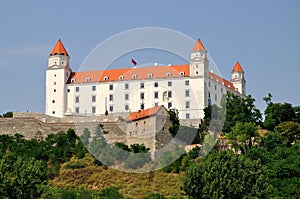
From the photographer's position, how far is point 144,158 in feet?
189

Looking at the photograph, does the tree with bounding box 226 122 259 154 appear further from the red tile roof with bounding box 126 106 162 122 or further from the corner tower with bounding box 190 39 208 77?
the corner tower with bounding box 190 39 208 77

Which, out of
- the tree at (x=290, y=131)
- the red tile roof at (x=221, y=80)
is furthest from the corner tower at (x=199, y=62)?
the tree at (x=290, y=131)

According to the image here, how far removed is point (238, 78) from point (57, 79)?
20.6 metres

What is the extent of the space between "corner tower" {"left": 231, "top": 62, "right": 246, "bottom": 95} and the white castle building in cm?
745

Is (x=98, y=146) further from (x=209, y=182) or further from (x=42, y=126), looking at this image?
(x=209, y=182)

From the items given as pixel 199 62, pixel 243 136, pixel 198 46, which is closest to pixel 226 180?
pixel 243 136

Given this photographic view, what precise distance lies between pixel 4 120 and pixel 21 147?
4.98 meters

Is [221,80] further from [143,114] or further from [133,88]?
[143,114]

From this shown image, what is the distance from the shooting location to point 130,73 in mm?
75938

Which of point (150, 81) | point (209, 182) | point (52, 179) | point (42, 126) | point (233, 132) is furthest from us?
point (150, 81)

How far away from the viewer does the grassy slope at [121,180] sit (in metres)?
52.3

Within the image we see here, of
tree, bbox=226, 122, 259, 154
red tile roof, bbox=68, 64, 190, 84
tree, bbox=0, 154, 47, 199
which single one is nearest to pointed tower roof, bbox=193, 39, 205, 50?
red tile roof, bbox=68, 64, 190, 84

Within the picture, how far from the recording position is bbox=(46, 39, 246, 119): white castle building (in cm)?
7312

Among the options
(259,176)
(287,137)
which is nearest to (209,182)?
(259,176)
